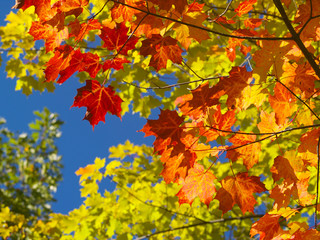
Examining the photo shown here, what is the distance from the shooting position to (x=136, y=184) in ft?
11.4

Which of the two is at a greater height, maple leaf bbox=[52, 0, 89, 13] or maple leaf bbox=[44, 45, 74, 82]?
maple leaf bbox=[52, 0, 89, 13]

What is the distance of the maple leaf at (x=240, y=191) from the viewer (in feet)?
5.78

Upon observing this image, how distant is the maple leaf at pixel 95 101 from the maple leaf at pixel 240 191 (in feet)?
2.58

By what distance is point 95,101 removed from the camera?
179cm

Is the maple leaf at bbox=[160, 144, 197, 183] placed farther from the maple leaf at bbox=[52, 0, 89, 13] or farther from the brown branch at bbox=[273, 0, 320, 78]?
the maple leaf at bbox=[52, 0, 89, 13]

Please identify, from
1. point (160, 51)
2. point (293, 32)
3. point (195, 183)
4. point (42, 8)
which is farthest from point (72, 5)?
point (195, 183)

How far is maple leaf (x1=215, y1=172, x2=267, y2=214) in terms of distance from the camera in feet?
5.78

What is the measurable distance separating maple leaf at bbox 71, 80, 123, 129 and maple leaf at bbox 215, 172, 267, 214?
30.9 inches

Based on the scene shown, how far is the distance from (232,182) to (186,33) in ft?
3.24

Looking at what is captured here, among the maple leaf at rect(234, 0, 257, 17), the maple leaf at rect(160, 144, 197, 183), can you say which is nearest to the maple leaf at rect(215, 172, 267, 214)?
the maple leaf at rect(160, 144, 197, 183)

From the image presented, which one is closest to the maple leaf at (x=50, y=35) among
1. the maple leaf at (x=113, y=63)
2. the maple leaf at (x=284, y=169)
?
the maple leaf at (x=113, y=63)

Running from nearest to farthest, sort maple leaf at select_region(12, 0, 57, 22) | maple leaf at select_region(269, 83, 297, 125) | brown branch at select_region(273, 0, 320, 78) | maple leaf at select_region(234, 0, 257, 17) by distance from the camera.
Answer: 1. brown branch at select_region(273, 0, 320, 78)
2. maple leaf at select_region(12, 0, 57, 22)
3. maple leaf at select_region(269, 83, 297, 125)
4. maple leaf at select_region(234, 0, 257, 17)

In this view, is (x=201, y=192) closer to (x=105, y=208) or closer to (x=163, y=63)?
(x=163, y=63)

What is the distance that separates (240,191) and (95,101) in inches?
40.5
